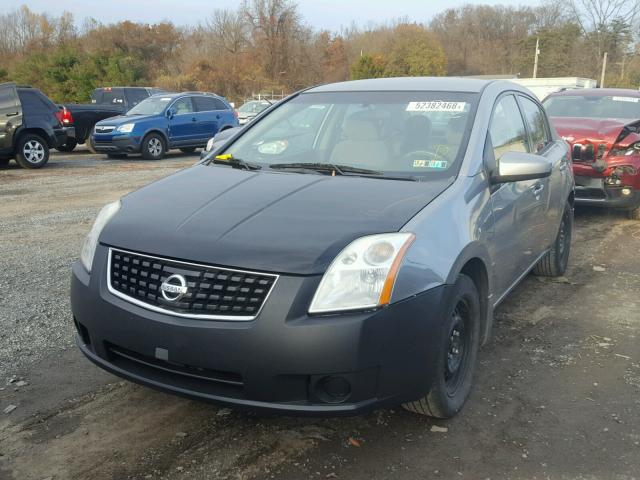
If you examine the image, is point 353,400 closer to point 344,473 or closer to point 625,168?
point 344,473

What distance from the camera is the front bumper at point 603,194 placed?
7359 mm

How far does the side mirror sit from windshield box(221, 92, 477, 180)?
0.25 meters

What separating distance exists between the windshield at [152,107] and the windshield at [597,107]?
9.62 metres

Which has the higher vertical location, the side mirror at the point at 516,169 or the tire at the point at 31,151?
the side mirror at the point at 516,169

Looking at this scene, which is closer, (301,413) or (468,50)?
(301,413)

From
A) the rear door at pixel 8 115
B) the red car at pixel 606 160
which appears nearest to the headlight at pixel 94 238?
the red car at pixel 606 160

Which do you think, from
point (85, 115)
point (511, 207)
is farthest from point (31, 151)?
point (511, 207)

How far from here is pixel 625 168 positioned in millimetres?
7301

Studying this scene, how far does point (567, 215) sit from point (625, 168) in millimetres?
2394

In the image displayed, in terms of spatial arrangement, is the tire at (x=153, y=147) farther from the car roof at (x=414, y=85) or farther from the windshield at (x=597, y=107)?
the car roof at (x=414, y=85)

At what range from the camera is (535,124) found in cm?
482

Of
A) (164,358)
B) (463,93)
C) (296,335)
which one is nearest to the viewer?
(296,335)

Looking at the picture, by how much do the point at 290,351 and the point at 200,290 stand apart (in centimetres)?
45

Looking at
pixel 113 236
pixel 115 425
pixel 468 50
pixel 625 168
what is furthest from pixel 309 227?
pixel 468 50
